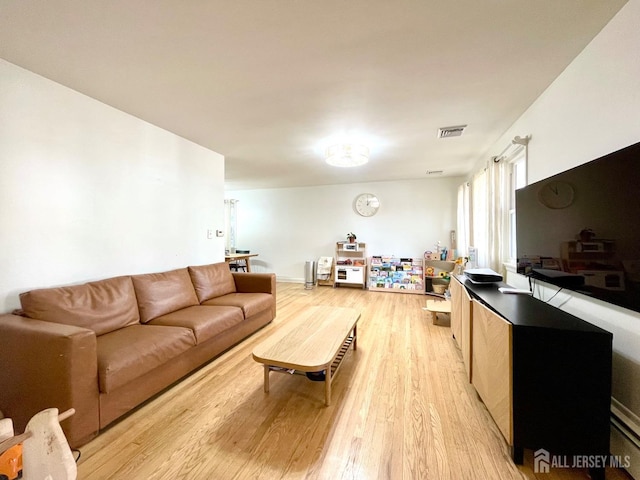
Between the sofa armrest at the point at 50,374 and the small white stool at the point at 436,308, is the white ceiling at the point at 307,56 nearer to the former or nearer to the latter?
the sofa armrest at the point at 50,374

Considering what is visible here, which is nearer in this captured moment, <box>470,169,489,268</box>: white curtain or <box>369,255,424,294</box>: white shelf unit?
<box>470,169,489,268</box>: white curtain

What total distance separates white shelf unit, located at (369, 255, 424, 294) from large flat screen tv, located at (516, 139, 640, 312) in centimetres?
323

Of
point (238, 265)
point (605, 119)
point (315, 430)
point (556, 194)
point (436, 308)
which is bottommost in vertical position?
point (315, 430)

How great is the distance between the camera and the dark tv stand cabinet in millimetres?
1204

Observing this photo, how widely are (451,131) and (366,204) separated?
295cm

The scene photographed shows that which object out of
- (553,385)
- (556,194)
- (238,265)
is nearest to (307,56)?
(556,194)

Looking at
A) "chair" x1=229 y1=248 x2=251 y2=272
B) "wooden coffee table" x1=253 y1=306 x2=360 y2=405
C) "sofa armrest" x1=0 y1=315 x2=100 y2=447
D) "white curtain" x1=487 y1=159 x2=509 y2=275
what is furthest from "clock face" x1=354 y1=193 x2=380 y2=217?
"sofa armrest" x1=0 y1=315 x2=100 y2=447

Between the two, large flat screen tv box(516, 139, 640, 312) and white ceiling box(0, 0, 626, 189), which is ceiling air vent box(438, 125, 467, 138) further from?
large flat screen tv box(516, 139, 640, 312)

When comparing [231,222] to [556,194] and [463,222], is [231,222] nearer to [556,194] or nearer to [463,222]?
[463,222]

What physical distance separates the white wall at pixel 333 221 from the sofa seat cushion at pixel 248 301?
3057 millimetres

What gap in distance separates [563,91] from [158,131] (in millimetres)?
3552

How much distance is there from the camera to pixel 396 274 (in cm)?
526

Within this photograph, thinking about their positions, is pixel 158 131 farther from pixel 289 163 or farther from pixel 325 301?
pixel 325 301

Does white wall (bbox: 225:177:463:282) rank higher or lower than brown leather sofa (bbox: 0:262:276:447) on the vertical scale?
higher
